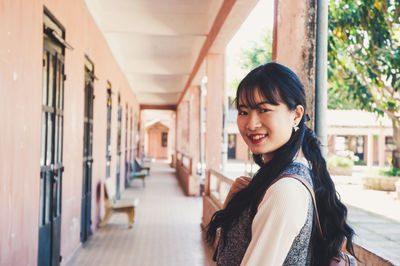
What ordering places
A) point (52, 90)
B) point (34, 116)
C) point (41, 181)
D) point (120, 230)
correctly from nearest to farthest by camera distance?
point (34, 116) → point (41, 181) → point (52, 90) → point (120, 230)

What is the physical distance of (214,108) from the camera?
26.2ft

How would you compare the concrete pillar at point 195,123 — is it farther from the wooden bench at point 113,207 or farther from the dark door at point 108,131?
the wooden bench at point 113,207

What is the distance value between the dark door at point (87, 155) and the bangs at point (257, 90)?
4.83 meters

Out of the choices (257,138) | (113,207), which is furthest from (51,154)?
(113,207)

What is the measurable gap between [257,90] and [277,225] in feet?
1.27

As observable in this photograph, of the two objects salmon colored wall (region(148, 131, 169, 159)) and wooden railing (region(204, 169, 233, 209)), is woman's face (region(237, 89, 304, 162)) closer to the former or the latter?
wooden railing (region(204, 169, 233, 209))

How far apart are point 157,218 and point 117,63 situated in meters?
4.13

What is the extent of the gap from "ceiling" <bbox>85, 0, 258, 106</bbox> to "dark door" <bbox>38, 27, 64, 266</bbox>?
7.05 ft

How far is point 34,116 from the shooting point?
10.3 ft

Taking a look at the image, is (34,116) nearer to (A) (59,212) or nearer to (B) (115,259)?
(A) (59,212)

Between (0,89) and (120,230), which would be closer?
(0,89)

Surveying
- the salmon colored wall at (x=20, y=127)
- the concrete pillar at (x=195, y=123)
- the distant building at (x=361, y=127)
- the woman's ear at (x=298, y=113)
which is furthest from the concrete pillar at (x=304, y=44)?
the distant building at (x=361, y=127)

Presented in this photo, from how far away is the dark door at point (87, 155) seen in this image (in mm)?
5691

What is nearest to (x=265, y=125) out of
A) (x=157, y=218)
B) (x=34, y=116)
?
(x=34, y=116)
